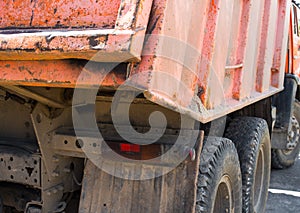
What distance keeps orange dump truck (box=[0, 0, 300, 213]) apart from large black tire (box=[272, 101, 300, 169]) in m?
2.42

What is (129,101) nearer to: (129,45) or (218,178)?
(218,178)

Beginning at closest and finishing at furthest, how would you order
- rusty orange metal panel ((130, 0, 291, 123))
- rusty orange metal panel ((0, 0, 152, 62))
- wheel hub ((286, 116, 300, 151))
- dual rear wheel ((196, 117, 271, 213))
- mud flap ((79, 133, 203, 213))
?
1. rusty orange metal panel ((0, 0, 152, 62))
2. rusty orange metal panel ((130, 0, 291, 123))
3. mud flap ((79, 133, 203, 213))
4. dual rear wheel ((196, 117, 271, 213))
5. wheel hub ((286, 116, 300, 151))

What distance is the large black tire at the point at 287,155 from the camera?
5.70 metres

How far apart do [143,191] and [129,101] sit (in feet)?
1.67

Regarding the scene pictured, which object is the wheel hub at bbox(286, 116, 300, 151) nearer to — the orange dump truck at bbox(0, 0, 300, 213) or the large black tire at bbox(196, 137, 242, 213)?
the orange dump truck at bbox(0, 0, 300, 213)

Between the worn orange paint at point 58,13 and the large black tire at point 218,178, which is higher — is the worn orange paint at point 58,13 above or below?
above

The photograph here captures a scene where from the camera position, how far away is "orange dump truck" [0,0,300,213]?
5.11 ft

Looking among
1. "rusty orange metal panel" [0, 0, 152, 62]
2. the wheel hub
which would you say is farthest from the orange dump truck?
the wheel hub

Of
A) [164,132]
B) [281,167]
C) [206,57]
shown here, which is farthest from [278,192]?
[206,57]

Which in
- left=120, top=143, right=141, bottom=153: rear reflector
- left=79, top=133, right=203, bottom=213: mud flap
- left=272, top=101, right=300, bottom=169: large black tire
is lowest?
left=79, top=133, right=203, bottom=213: mud flap

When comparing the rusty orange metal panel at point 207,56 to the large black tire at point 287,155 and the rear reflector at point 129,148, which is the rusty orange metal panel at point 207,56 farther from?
the large black tire at point 287,155

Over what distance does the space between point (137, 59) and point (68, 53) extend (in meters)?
0.25

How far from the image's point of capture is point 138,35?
4.86 feet

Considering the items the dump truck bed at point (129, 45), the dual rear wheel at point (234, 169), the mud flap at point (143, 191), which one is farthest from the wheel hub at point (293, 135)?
the mud flap at point (143, 191)
